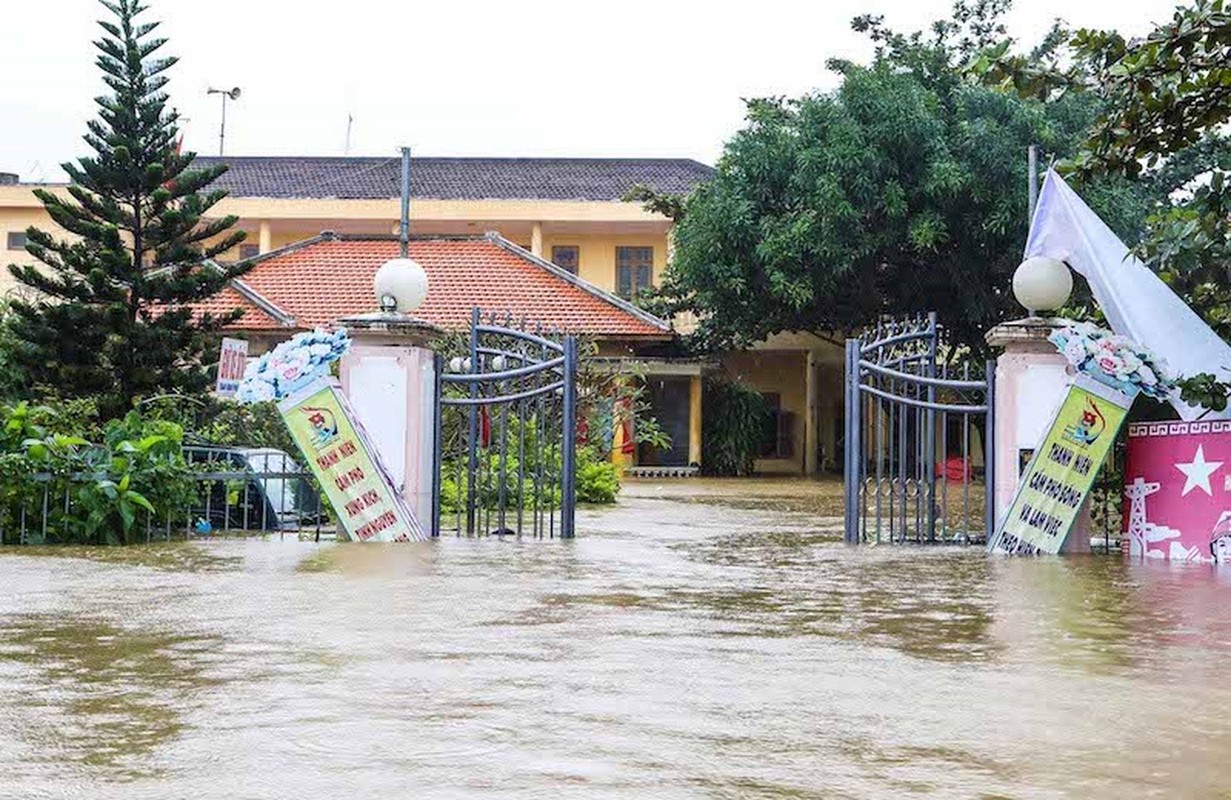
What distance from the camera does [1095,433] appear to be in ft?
36.6

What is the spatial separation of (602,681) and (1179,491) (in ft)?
22.5

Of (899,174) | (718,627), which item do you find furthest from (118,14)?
(718,627)

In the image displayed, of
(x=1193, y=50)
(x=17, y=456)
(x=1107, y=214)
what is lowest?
(x=17, y=456)

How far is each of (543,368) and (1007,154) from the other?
617 inches

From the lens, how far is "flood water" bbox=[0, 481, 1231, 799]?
13.1 feet

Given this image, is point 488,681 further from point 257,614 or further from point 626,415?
point 626,415

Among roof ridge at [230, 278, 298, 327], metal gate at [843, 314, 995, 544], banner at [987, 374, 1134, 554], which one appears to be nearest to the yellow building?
roof ridge at [230, 278, 298, 327]

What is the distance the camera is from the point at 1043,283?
11.6 m

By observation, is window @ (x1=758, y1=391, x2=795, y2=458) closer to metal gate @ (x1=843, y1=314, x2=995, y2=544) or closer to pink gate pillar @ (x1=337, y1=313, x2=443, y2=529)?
metal gate @ (x1=843, y1=314, x2=995, y2=544)

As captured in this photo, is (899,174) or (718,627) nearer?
(718,627)

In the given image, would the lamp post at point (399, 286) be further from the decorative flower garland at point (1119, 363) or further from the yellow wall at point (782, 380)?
the yellow wall at point (782, 380)

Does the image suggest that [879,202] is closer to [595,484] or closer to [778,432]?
[595,484]

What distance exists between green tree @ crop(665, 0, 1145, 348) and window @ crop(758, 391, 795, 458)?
6.40m

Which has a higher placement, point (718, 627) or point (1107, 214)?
point (1107, 214)
